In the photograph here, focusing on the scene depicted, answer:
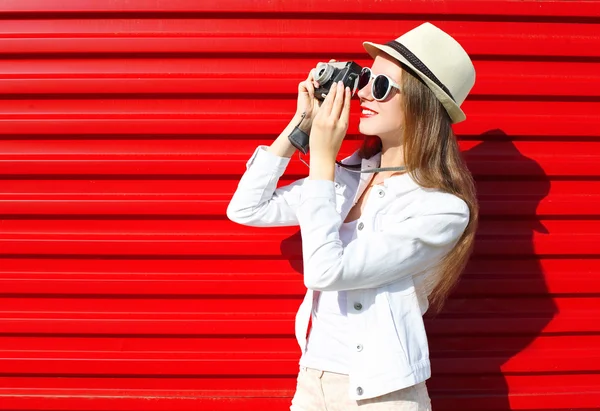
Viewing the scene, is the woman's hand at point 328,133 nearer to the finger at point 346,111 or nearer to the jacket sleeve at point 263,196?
the finger at point 346,111

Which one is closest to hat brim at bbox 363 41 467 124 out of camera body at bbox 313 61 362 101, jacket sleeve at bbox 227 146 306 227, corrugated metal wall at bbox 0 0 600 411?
camera body at bbox 313 61 362 101

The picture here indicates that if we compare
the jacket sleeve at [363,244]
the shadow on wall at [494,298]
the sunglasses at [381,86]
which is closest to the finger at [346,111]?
the sunglasses at [381,86]

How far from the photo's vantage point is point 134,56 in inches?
109

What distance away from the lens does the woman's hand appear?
6.41 feet

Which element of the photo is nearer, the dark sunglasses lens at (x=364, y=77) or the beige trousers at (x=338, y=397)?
the beige trousers at (x=338, y=397)

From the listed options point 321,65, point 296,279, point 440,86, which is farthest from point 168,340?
point 440,86

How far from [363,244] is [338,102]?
477mm

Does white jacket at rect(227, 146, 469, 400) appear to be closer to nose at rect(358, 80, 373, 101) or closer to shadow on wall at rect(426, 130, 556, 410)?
nose at rect(358, 80, 373, 101)

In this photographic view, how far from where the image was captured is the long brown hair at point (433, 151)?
207 centimetres

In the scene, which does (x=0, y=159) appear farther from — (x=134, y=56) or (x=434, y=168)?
(x=434, y=168)

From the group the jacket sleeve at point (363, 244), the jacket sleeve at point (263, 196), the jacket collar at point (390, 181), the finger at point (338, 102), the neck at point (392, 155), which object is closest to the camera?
the jacket sleeve at point (363, 244)

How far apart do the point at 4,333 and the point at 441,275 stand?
2053 mm

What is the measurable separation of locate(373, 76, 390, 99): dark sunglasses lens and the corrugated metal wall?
29.9 inches

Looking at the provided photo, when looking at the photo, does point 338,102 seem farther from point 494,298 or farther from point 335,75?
point 494,298
